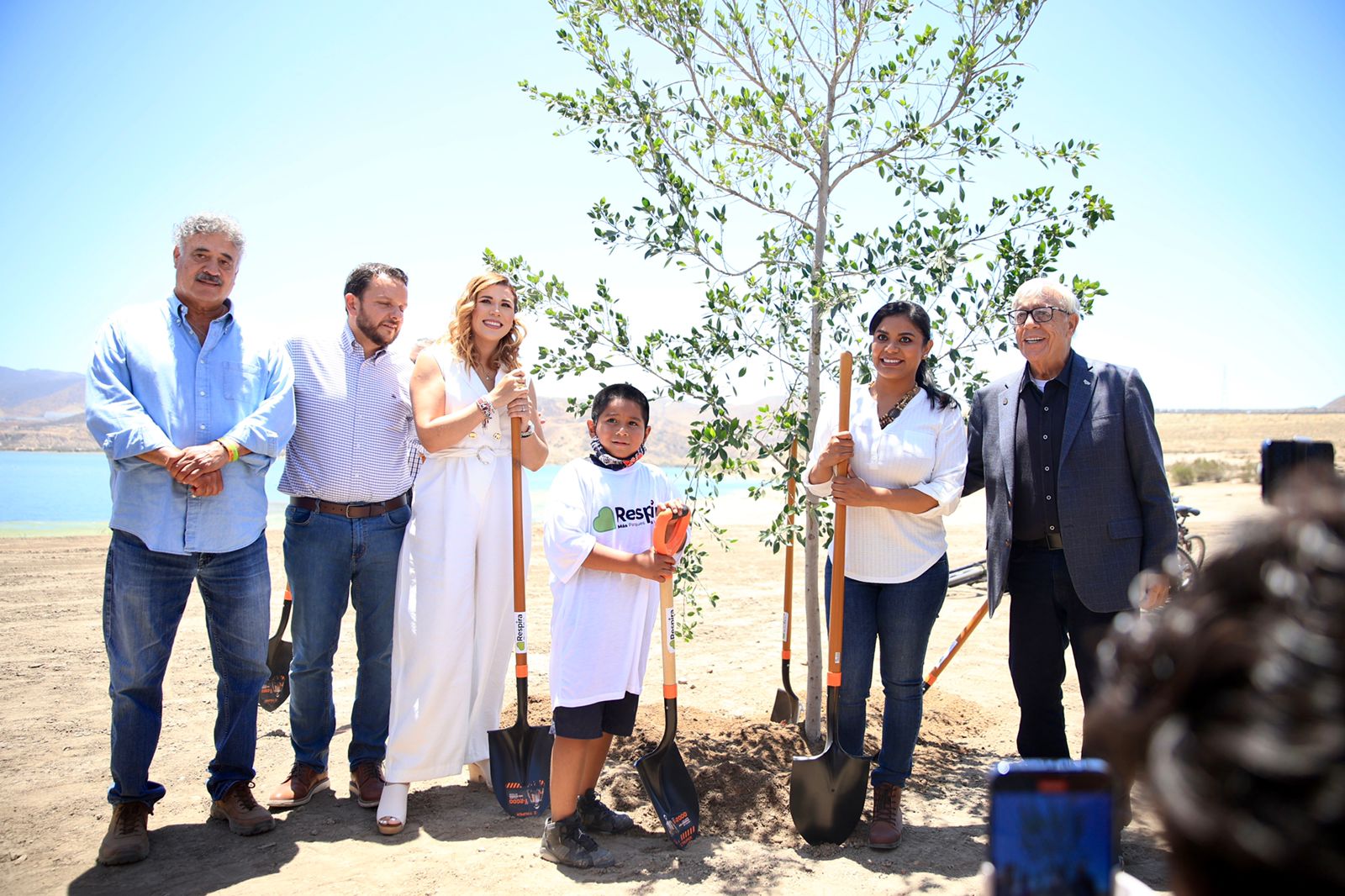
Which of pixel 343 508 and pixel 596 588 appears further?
pixel 343 508

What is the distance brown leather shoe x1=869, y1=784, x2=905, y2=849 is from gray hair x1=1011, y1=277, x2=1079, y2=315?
7.21 ft

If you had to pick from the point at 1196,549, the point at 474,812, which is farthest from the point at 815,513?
the point at 1196,549

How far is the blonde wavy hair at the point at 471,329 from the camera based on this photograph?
421cm

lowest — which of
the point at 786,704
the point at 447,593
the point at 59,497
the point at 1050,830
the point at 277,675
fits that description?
the point at 59,497

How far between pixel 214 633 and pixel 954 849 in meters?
3.38

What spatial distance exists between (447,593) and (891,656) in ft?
6.81

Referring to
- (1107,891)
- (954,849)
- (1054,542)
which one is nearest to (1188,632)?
(1107,891)

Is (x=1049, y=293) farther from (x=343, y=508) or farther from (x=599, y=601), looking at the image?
Result: (x=343, y=508)

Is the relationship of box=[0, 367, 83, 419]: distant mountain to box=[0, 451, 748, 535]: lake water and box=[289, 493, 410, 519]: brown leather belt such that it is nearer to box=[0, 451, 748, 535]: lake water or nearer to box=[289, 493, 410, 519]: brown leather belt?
box=[0, 451, 748, 535]: lake water

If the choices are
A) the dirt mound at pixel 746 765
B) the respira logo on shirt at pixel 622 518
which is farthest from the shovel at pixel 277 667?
the respira logo on shirt at pixel 622 518

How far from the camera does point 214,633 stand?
3791mm

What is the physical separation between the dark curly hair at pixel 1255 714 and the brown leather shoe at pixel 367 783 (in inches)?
159

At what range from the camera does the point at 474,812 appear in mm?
4125

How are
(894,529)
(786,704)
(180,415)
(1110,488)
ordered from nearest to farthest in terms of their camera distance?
(1110,488)
(180,415)
(894,529)
(786,704)
